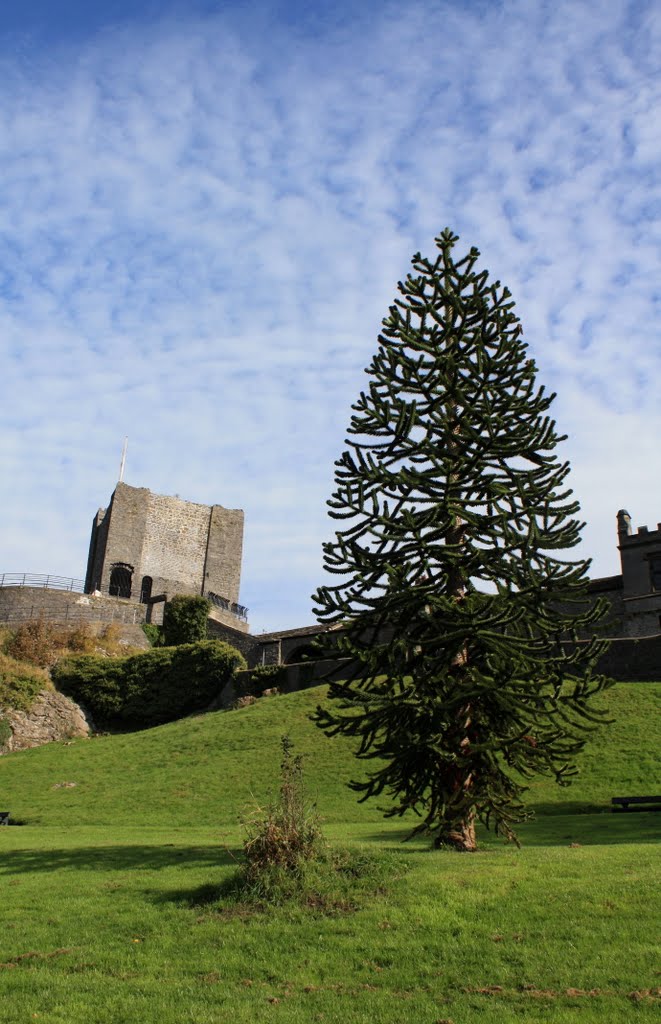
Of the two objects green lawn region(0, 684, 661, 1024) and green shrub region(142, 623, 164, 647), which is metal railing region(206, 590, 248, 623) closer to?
green shrub region(142, 623, 164, 647)

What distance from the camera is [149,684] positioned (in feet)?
158

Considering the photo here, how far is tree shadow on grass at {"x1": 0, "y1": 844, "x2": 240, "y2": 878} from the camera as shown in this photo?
1419cm

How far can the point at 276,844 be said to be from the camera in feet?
36.5

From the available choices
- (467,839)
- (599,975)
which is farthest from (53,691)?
(599,975)

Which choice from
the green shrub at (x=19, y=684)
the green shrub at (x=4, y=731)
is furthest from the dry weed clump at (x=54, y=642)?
the green shrub at (x=4, y=731)

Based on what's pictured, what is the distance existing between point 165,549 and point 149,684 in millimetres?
27479

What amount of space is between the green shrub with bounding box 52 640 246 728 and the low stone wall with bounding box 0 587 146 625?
22.6 ft

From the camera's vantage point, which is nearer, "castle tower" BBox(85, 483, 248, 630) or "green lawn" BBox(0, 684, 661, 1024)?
"green lawn" BBox(0, 684, 661, 1024)

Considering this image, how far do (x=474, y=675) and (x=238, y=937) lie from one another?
6156 millimetres

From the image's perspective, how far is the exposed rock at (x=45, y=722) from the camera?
42.3m

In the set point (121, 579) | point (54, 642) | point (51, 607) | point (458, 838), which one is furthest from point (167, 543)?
point (458, 838)

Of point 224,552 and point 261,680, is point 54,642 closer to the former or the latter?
point 261,680

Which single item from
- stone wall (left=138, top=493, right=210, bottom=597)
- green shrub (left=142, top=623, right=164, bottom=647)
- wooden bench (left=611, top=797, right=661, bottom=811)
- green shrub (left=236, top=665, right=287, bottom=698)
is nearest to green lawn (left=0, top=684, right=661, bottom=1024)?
wooden bench (left=611, top=797, right=661, bottom=811)

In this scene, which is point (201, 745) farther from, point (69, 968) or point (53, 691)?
point (69, 968)
